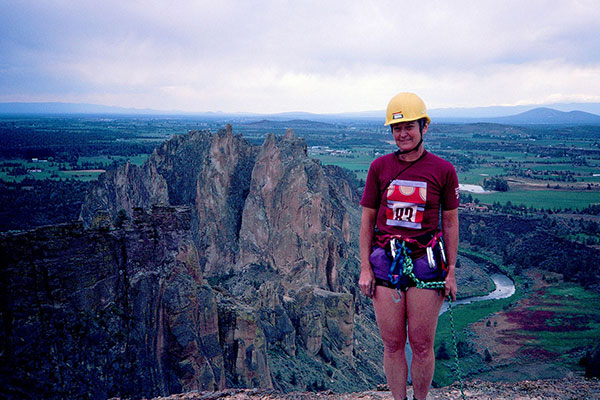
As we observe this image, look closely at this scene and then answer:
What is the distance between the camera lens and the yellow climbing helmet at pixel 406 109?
558cm

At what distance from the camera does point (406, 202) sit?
18.3 feet

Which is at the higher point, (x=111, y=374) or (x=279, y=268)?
(x=111, y=374)

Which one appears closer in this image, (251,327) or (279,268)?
(251,327)

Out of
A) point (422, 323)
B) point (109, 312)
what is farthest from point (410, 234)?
point (109, 312)

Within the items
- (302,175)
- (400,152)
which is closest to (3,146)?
(302,175)

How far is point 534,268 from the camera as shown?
6550cm

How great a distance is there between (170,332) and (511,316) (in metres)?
42.7

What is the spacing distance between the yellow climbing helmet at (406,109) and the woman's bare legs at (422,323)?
7.11 ft

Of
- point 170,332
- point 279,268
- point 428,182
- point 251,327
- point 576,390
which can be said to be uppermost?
point 428,182

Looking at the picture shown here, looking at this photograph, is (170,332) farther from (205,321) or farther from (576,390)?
(576,390)

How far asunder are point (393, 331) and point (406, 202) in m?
1.75

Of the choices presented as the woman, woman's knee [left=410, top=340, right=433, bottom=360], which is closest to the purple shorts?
the woman

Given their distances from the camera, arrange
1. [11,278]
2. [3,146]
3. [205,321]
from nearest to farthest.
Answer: [11,278] → [205,321] → [3,146]

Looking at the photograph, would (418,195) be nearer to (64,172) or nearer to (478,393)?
(478,393)
